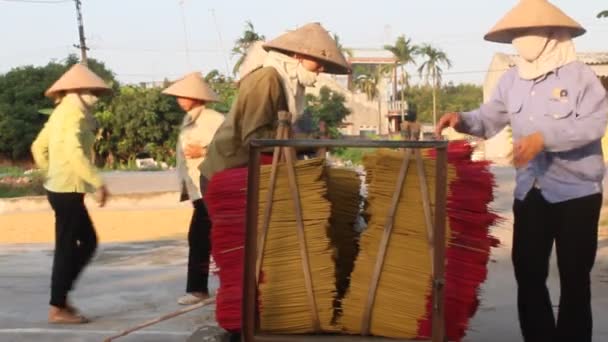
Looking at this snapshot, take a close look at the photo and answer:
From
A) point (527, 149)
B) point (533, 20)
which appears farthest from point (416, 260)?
point (533, 20)

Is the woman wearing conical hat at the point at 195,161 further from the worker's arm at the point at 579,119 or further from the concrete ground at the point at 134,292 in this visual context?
the worker's arm at the point at 579,119

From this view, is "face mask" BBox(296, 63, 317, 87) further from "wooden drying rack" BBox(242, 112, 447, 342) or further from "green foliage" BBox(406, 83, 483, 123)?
"green foliage" BBox(406, 83, 483, 123)

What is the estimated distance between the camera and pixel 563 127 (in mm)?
4289

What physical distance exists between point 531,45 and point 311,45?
103cm

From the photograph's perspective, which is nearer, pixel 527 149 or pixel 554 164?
pixel 527 149

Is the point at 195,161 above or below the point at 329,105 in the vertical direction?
above

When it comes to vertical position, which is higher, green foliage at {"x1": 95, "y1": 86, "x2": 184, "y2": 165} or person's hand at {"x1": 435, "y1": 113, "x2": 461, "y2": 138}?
person's hand at {"x1": 435, "y1": 113, "x2": 461, "y2": 138}

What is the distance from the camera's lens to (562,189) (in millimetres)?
4426

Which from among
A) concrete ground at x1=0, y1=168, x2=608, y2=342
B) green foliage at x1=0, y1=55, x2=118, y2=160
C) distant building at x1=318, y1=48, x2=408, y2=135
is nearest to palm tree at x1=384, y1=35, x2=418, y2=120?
distant building at x1=318, y1=48, x2=408, y2=135

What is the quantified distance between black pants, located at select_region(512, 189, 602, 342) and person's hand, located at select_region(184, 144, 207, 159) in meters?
3.28

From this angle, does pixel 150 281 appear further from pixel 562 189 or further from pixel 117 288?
pixel 562 189

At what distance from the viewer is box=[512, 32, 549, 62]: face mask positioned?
4457 mm

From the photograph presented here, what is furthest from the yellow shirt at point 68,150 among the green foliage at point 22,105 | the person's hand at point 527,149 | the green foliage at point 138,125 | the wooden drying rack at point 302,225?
the green foliage at point 22,105

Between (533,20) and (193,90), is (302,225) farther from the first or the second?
(193,90)
